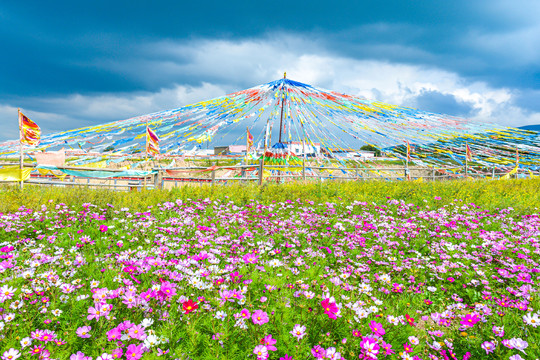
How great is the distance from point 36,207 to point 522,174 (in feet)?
77.1

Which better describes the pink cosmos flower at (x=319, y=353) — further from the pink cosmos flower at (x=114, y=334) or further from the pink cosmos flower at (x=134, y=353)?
the pink cosmos flower at (x=114, y=334)

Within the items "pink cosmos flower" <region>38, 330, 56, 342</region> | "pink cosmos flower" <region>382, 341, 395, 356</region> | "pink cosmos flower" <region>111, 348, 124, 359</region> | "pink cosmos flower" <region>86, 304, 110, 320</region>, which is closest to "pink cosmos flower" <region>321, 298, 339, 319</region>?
"pink cosmos flower" <region>382, 341, 395, 356</region>

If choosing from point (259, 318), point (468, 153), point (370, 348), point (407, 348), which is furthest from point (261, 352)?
point (468, 153)

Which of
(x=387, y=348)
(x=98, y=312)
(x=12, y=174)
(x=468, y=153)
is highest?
(x=468, y=153)

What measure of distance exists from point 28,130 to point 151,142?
3.56 meters

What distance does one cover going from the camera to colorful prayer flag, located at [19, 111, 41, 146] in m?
7.72

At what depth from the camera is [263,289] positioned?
256 cm

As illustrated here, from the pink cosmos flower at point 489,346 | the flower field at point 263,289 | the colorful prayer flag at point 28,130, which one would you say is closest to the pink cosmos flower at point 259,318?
the flower field at point 263,289

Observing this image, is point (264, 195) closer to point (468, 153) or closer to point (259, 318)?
point (259, 318)

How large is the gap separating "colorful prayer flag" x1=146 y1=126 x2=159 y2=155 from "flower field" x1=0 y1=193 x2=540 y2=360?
18.7ft

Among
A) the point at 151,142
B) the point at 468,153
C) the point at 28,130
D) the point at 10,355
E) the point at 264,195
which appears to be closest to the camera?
the point at 10,355

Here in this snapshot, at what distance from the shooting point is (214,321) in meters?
2.05

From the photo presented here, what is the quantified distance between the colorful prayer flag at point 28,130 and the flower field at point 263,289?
3903mm

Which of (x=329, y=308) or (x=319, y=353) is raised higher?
(x=329, y=308)
